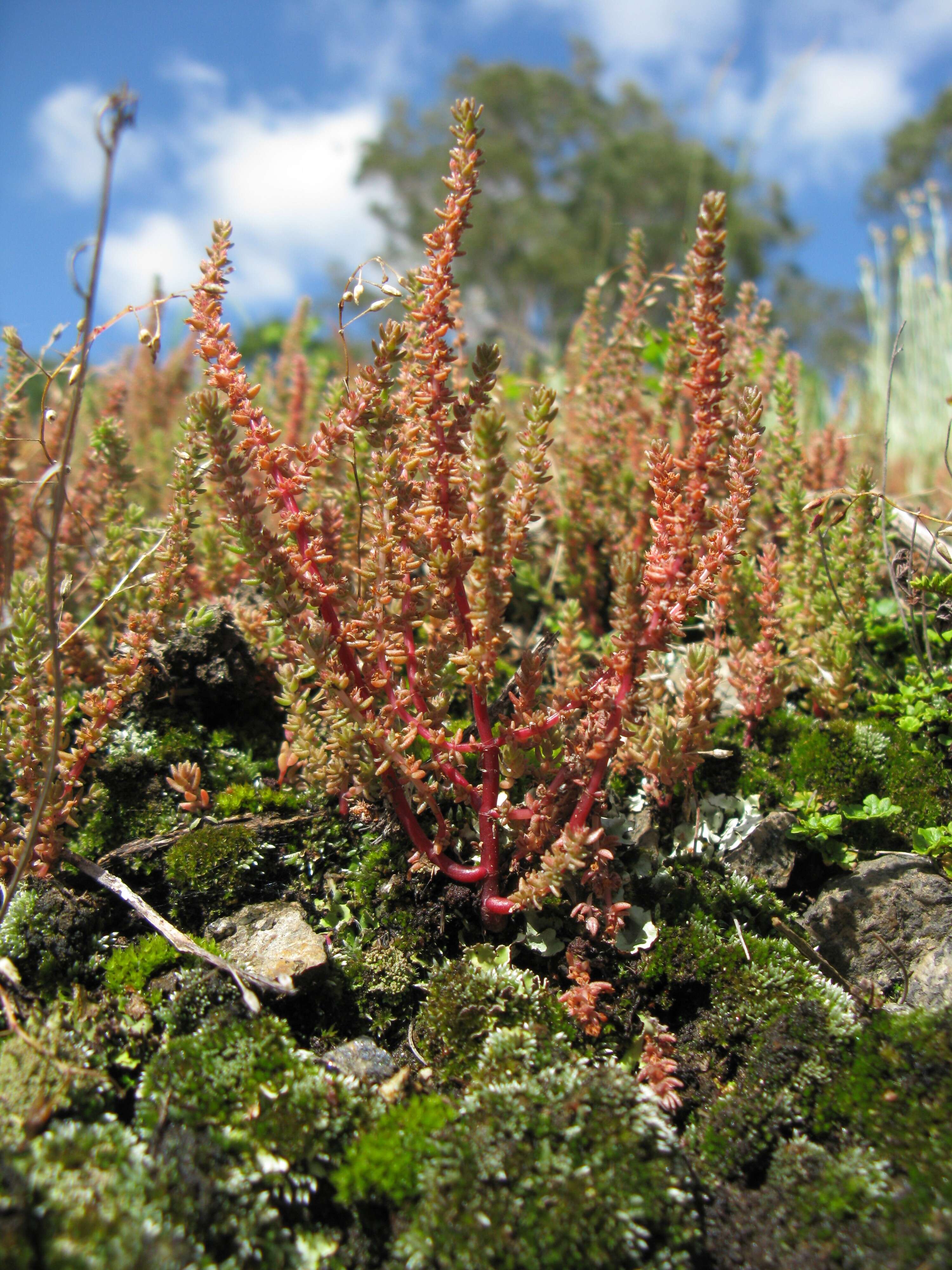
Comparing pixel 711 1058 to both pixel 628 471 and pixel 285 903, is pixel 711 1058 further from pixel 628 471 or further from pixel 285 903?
pixel 628 471

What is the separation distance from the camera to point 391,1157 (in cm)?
138

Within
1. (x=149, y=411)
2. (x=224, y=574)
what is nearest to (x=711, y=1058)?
(x=224, y=574)

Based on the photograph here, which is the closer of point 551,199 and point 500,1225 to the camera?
point 500,1225

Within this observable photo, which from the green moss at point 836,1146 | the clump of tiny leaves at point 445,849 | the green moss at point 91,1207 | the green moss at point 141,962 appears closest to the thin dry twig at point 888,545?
the clump of tiny leaves at point 445,849

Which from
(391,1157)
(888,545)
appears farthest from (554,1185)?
(888,545)

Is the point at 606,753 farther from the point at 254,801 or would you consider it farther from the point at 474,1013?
the point at 254,801

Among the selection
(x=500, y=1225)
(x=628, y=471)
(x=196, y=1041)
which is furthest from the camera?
(x=628, y=471)

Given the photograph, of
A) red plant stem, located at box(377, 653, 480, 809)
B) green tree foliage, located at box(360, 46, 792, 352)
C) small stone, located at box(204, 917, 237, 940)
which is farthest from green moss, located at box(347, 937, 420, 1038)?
green tree foliage, located at box(360, 46, 792, 352)

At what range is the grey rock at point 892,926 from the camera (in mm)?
1846

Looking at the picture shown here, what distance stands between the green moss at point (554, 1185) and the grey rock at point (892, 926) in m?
0.72

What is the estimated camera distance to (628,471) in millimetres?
3236

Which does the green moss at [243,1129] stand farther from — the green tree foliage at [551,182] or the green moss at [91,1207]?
the green tree foliage at [551,182]

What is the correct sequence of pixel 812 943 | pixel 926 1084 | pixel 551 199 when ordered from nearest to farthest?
pixel 926 1084 → pixel 812 943 → pixel 551 199

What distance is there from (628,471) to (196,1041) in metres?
2.52
